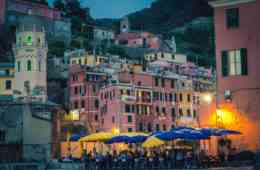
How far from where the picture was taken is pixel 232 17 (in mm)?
36281

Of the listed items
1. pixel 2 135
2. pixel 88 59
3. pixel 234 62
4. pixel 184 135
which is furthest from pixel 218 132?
pixel 88 59

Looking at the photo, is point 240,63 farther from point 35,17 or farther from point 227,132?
point 35,17

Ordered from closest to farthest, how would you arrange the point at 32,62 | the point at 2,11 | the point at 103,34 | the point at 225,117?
the point at 225,117 → the point at 32,62 → the point at 2,11 → the point at 103,34

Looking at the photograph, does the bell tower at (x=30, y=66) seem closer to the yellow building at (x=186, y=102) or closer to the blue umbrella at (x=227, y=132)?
the yellow building at (x=186, y=102)

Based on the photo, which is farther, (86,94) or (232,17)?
(86,94)

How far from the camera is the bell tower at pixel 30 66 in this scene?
10000 cm

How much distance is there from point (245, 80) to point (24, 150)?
27.6 meters

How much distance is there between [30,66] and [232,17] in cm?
7038

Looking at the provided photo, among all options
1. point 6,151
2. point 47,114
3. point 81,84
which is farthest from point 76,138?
point 81,84

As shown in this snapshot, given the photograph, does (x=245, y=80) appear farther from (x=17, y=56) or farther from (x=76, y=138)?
(x=17, y=56)

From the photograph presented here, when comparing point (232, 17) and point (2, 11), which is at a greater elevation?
point (2, 11)

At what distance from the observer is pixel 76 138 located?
151 ft

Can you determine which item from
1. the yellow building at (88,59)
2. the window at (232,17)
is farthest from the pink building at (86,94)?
the window at (232,17)

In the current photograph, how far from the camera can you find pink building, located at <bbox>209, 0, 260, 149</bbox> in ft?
115
